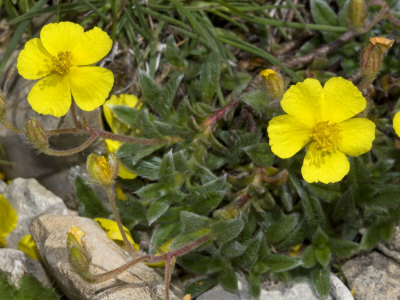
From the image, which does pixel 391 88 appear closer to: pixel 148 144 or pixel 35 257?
pixel 148 144

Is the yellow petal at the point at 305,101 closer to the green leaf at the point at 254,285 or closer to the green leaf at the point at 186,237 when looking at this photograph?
the green leaf at the point at 186,237

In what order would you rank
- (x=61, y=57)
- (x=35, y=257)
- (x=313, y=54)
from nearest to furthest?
(x=61, y=57) → (x=35, y=257) → (x=313, y=54)

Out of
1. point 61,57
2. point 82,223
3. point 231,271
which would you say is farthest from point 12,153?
point 231,271

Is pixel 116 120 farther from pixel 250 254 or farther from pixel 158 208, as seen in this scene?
pixel 250 254

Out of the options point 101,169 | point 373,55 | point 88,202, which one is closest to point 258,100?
point 373,55

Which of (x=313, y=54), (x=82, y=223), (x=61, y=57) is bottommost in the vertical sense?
(x=82, y=223)

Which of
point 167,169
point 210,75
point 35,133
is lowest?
point 167,169

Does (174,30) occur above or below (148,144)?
above
